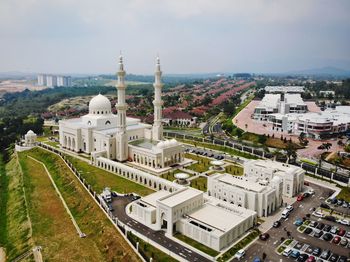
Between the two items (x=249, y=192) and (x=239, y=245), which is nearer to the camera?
(x=239, y=245)

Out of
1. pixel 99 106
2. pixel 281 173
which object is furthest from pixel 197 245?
pixel 99 106

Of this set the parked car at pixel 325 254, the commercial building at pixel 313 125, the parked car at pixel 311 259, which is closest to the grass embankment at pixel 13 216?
the parked car at pixel 311 259

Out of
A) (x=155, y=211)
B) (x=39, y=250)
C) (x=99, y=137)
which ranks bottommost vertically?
(x=39, y=250)

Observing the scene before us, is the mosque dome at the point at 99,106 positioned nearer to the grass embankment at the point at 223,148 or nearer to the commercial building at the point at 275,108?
the grass embankment at the point at 223,148

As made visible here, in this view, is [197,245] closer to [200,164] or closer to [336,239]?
[336,239]

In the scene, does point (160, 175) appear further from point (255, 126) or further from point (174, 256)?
point (255, 126)

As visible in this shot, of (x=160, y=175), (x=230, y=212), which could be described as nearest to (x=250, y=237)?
(x=230, y=212)

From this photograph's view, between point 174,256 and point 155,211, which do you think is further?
point 155,211
